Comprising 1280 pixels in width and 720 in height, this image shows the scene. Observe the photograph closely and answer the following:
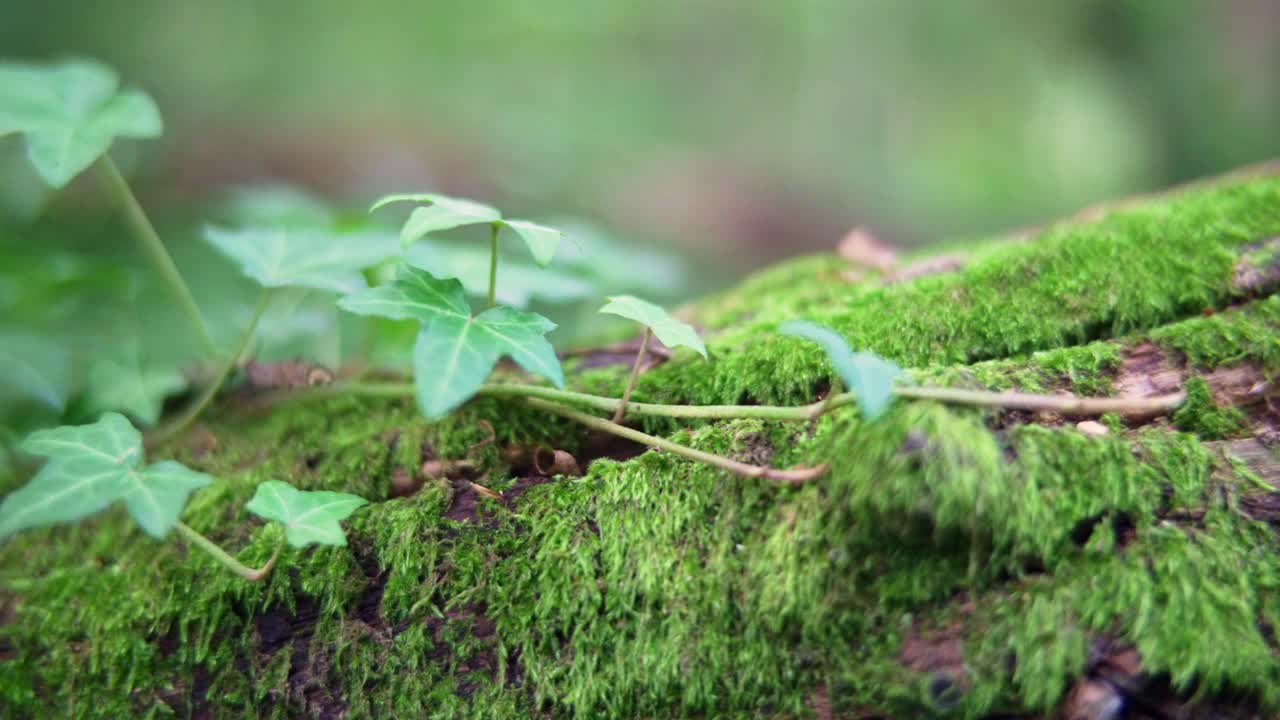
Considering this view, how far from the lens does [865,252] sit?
2.68m

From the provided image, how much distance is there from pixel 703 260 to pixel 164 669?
885 centimetres

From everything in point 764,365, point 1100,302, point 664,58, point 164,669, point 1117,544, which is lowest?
point 164,669

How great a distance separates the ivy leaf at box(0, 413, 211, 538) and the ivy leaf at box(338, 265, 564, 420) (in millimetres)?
477

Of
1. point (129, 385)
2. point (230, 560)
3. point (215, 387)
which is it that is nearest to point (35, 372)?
point (129, 385)

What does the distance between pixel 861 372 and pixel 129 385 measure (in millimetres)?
2058

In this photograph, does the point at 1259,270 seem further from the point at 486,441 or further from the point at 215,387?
the point at 215,387


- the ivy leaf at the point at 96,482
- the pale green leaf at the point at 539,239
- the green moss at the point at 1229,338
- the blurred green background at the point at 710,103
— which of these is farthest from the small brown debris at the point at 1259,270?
the blurred green background at the point at 710,103

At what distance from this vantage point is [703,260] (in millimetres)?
9984

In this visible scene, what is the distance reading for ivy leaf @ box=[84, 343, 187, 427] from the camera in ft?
6.70

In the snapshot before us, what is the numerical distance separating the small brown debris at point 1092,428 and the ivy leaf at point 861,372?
461mm

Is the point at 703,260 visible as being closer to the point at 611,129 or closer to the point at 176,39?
the point at 611,129

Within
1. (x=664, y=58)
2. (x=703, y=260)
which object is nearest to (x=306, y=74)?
(x=664, y=58)

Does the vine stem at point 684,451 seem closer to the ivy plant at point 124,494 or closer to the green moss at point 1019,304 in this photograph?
the green moss at point 1019,304

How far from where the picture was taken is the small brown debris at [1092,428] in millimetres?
1426
